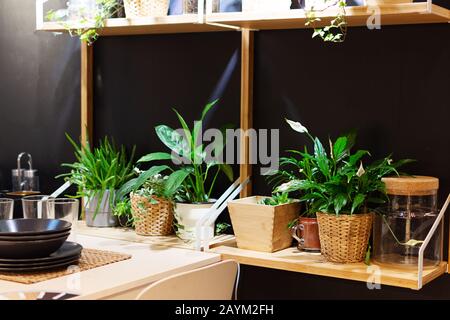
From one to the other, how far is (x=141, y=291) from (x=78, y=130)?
1281 millimetres

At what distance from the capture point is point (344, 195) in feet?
7.06

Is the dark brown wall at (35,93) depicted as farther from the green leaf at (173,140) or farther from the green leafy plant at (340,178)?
the green leafy plant at (340,178)

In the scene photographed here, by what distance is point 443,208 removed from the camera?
2137mm

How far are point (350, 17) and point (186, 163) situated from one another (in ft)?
2.79

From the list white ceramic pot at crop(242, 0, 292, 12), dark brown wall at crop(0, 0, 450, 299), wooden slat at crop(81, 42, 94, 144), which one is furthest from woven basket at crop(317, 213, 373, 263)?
wooden slat at crop(81, 42, 94, 144)

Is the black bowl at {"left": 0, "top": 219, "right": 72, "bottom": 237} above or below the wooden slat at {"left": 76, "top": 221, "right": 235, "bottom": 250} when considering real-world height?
above

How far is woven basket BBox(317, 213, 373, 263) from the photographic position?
215cm

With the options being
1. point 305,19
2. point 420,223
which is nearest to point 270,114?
point 305,19

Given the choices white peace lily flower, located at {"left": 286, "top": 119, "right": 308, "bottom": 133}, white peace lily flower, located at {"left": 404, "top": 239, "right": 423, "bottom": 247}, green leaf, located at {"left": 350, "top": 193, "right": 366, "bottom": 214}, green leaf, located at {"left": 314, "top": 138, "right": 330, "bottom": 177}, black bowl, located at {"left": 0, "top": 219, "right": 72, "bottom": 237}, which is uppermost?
white peace lily flower, located at {"left": 286, "top": 119, "right": 308, "bottom": 133}

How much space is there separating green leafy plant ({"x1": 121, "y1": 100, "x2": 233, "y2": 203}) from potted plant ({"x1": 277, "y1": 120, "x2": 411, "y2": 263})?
380 mm

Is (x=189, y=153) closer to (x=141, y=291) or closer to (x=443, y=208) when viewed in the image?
(x=141, y=291)

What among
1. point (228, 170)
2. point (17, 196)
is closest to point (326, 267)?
point (228, 170)


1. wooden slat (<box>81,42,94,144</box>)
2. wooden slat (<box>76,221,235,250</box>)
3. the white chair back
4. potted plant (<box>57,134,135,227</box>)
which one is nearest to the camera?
the white chair back

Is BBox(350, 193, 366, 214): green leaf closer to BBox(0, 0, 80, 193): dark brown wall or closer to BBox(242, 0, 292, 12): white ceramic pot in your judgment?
BBox(242, 0, 292, 12): white ceramic pot
